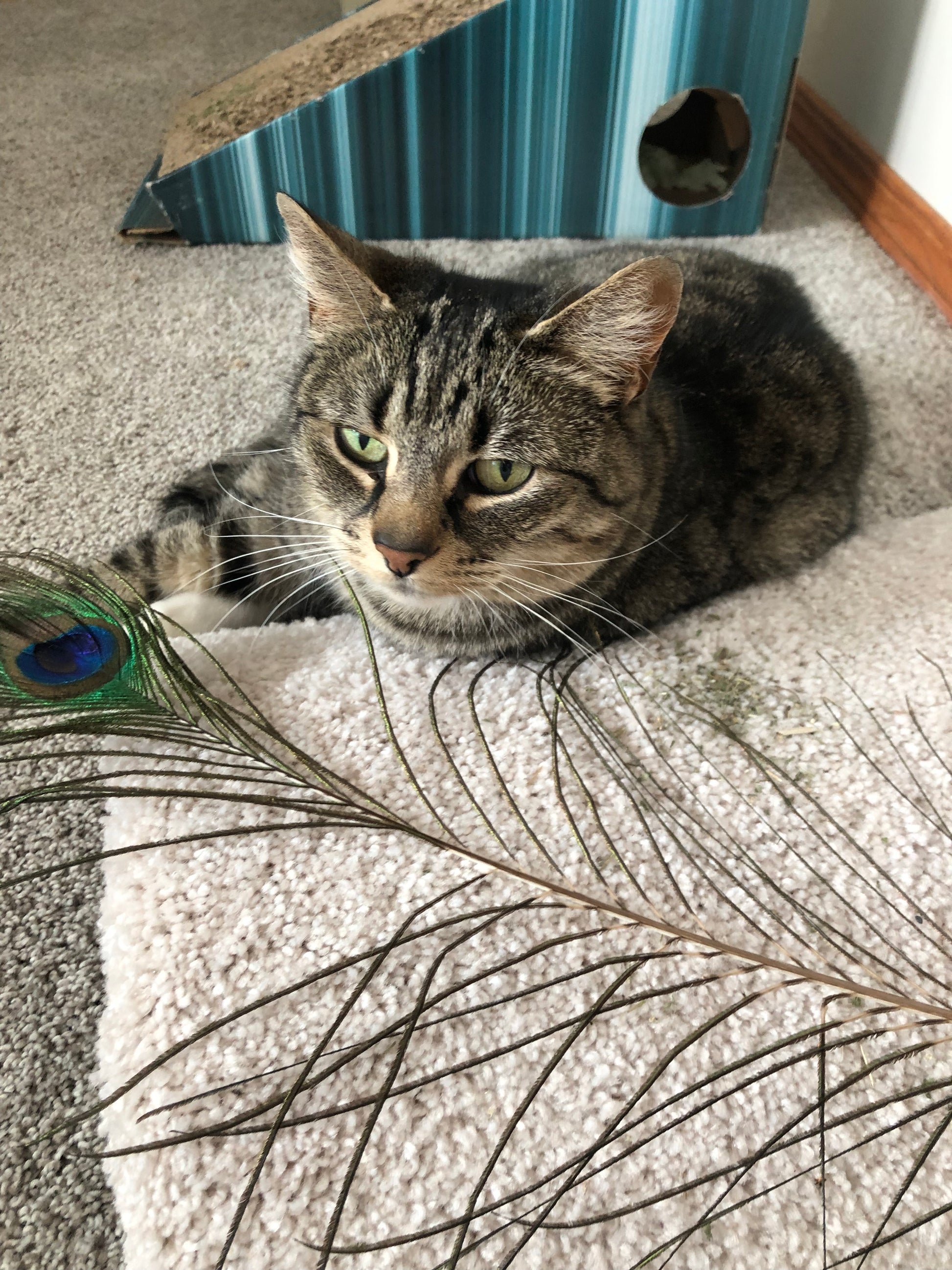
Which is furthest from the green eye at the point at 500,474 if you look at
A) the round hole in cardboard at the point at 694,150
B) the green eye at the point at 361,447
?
the round hole in cardboard at the point at 694,150

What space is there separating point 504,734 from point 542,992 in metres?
0.27

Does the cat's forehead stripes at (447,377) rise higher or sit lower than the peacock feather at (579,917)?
higher

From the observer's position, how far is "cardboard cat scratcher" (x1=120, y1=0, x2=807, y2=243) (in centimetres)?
→ 159

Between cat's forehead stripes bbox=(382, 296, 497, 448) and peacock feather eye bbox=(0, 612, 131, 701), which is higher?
cat's forehead stripes bbox=(382, 296, 497, 448)

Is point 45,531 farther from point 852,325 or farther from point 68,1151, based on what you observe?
point 852,325

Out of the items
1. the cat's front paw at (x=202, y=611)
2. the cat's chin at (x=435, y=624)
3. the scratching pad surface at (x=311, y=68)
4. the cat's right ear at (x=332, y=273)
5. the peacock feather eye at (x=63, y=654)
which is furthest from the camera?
the scratching pad surface at (x=311, y=68)

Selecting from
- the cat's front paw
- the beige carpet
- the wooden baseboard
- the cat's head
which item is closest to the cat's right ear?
the cat's head

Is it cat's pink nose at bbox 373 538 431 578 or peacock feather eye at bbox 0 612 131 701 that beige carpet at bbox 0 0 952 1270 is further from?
cat's pink nose at bbox 373 538 431 578

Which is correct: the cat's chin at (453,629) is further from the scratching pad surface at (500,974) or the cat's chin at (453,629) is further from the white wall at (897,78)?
the white wall at (897,78)

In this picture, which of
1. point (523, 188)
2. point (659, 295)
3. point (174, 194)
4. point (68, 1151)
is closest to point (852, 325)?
point (523, 188)

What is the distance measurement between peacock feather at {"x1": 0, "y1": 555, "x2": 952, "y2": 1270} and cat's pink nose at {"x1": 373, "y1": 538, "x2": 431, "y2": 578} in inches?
4.8

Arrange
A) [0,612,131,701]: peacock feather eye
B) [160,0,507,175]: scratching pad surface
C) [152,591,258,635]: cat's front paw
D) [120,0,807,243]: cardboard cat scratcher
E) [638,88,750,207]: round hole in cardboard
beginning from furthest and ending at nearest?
1. [638,88,750,207]: round hole in cardboard
2. [160,0,507,175]: scratching pad surface
3. [120,0,807,243]: cardboard cat scratcher
4. [152,591,258,635]: cat's front paw
5. [0,612,131,701]: peacock feather eye

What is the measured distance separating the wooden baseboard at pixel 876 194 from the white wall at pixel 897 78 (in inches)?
0.8

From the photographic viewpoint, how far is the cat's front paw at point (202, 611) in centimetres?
111
